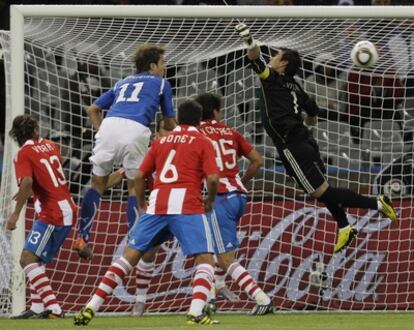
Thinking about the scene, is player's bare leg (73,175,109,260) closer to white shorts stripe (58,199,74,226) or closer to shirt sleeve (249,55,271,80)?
white shorts stripe (58,199,74,226)

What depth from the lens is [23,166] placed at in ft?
33.5

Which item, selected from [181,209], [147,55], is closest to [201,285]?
[181,209]

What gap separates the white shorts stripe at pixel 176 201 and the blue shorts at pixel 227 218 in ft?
6.45

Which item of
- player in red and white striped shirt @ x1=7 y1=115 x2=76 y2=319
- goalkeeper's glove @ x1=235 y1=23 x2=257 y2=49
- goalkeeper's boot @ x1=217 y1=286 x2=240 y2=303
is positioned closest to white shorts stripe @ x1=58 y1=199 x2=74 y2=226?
player in red and white striped shirt @ x1=7 y1=115 x2=76 y2=319

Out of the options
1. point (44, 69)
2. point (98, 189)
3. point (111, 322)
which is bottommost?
point (111, 322)

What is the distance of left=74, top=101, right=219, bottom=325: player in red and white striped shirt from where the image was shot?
337 inches

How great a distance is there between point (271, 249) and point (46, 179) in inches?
100

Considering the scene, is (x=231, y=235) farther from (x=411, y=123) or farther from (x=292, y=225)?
(x=411, y=123)

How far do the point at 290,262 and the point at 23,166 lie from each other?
118 inches

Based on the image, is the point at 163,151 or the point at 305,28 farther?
the point at 305,28

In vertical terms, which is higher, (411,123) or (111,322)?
(411,123)

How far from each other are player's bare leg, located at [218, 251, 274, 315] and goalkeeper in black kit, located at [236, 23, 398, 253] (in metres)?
0.95

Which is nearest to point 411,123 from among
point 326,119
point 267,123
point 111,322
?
point 326,119

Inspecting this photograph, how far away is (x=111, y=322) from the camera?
9.72m
